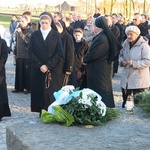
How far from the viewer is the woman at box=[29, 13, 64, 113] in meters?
6.48

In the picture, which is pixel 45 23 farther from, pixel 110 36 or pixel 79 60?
pixel 79 60

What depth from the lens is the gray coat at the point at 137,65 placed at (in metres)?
6.68

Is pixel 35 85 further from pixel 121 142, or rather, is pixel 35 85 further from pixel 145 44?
pixel 121 142

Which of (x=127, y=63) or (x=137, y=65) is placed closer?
(x=137, y=65)

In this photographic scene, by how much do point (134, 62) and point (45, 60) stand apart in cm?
155

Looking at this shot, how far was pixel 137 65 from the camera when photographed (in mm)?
6668

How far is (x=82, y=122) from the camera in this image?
4180 millimetres

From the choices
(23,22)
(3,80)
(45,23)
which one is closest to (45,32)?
(45,23)

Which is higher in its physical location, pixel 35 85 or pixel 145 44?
pixel 145 44

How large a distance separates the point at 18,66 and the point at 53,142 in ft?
19.9

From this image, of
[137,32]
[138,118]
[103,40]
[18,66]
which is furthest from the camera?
[18,66]

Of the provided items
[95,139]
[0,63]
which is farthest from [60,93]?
[0,63]

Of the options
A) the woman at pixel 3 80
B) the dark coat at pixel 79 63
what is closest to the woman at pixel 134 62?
the dark coat at pixel 79 63

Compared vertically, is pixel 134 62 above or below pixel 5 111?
above
